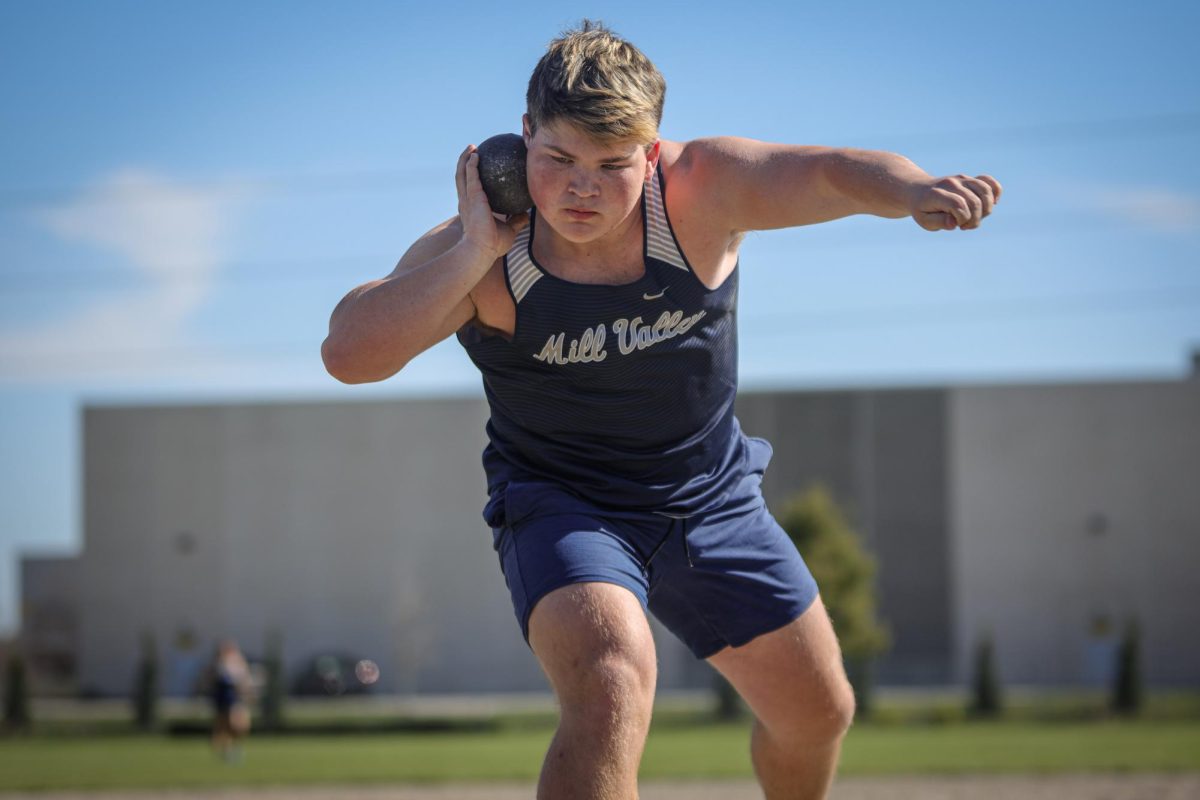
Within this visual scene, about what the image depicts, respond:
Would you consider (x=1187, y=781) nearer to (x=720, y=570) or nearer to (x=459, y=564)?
(x=720, y=570)

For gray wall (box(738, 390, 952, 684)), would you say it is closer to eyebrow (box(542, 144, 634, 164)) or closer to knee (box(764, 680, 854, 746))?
knee (box(764, 680, 854, 746))

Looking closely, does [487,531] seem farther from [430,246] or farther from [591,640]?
[591,640]

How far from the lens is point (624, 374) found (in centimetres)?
472

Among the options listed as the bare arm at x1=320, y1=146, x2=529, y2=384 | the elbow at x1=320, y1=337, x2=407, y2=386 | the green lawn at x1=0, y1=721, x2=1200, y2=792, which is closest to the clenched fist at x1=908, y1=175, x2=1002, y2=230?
the bare arm at x1=320, y1=146, x2=529, y2=384

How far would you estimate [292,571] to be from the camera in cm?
4891

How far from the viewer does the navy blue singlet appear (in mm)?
4645

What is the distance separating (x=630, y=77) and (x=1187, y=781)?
12.7 metres

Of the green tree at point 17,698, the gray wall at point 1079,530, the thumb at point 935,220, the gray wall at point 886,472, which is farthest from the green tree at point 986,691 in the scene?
the thumb at point 935,220

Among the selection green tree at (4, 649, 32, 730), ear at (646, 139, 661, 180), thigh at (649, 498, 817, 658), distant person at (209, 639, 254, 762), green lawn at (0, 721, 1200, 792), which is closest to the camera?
ear at (646, 139, 661, 180)

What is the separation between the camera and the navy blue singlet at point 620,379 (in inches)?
183

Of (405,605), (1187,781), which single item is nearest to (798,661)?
(1187,781)

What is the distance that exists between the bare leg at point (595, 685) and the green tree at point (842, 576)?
27.4 metres

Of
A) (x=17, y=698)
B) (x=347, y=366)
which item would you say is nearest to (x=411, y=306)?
(x=347, y=366)

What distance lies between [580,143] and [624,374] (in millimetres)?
799
